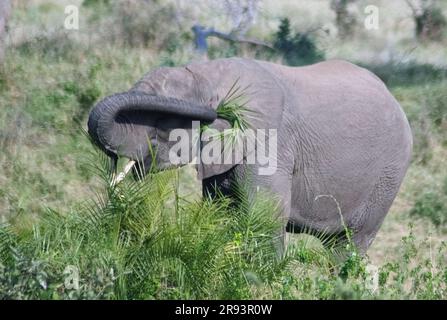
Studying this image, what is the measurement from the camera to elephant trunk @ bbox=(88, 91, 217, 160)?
26.6 ft

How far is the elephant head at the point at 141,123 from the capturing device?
811 centimetres

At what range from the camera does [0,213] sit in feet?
37.7

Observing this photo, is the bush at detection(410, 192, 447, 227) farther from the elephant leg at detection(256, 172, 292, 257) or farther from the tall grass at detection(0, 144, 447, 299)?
the tall grass at detection(0, 144, 447, 299)

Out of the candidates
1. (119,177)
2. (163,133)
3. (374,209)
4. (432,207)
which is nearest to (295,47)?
(432,207)

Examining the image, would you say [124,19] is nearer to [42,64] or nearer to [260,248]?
[42,64]

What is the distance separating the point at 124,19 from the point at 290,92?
A: 6.71 metres

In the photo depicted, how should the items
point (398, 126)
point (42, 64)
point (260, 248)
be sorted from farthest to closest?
point (42, 64), point (398, 126), point (260, 248)

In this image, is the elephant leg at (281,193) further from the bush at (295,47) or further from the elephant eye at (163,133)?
the bush at (295,47)

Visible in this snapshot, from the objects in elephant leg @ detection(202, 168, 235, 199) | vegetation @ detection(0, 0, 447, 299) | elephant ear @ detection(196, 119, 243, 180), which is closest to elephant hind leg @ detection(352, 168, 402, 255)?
vegetation @ detection(0, 0, 447, 299)

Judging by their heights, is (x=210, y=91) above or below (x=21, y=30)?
above

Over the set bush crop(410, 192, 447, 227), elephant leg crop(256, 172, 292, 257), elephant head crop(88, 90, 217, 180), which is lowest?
bush crop(410, 192, 447, 227)

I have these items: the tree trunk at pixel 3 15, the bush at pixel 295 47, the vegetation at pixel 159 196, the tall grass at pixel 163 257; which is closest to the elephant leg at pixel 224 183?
the vegetation at pixel 159 196
